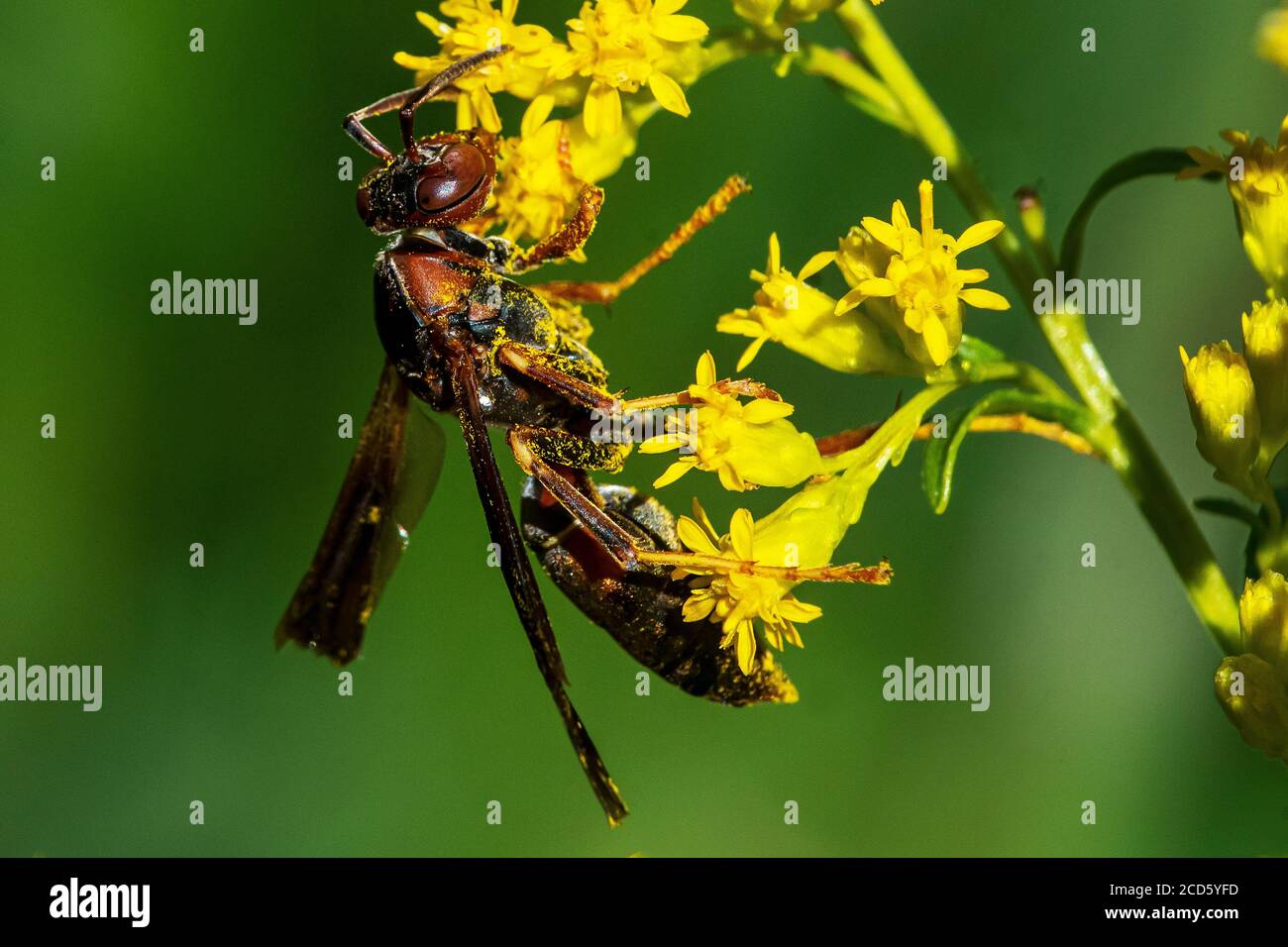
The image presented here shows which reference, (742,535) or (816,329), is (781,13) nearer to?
(816,329)

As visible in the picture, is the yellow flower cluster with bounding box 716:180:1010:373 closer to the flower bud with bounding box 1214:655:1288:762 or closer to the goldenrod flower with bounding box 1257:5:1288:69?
the goldenrod flower with bounding box 1257:5:1288:69

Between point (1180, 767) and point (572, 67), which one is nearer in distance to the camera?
point (572, 67)

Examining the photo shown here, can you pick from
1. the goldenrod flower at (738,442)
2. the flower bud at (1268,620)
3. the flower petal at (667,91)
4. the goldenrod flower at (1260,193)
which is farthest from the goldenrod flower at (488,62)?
the flower bud at (1268,620)

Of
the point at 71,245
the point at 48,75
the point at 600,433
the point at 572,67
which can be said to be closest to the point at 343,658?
the point at 600,433

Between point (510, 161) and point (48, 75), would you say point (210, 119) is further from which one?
point (510, 161)

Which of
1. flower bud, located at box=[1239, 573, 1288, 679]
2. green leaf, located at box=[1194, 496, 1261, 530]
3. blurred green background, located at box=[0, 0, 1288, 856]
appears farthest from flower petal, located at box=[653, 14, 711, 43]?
blurred green background, located at box=[0, 0, 1288, 856]

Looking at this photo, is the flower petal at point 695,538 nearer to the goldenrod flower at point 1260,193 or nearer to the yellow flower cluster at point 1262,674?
the yellow flower cluster at point 1262,674

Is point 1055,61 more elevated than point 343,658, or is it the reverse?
point 1055,61
